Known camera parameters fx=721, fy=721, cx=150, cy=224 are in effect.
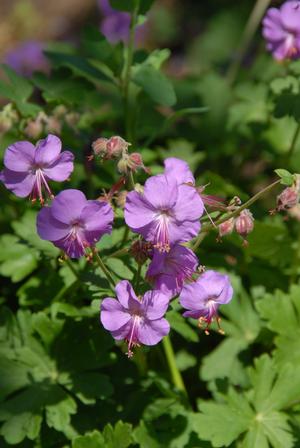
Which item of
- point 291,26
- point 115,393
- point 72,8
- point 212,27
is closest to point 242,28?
point 212,27

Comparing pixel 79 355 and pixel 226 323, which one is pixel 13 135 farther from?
pixel 226 323

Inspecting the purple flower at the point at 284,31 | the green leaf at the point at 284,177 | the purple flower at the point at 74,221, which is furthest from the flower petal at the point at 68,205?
the purple flower at the point at 284,31

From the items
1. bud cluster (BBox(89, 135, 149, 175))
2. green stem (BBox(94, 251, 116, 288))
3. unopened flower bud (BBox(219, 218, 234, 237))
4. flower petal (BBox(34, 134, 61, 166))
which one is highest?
bud cluster (BBox(89, 135, 149, 175))

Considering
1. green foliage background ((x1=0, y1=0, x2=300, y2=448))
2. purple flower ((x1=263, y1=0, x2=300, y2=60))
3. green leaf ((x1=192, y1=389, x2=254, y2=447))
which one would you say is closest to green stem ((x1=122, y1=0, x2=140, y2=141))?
green foliage background ((x1=0, y1=0, x2=300, y2=448))

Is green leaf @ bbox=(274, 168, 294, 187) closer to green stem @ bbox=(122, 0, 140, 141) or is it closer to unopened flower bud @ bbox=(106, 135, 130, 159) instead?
unopened flower bud @ bbox=(106, 135, 130, 159)

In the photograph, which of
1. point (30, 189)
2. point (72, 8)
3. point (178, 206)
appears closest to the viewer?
point (178, 206)

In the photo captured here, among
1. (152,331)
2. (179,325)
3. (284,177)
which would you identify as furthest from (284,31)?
(152,331)

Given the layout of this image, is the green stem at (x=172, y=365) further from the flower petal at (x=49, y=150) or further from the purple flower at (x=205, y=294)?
the flower petal at (x=49, y=150)
